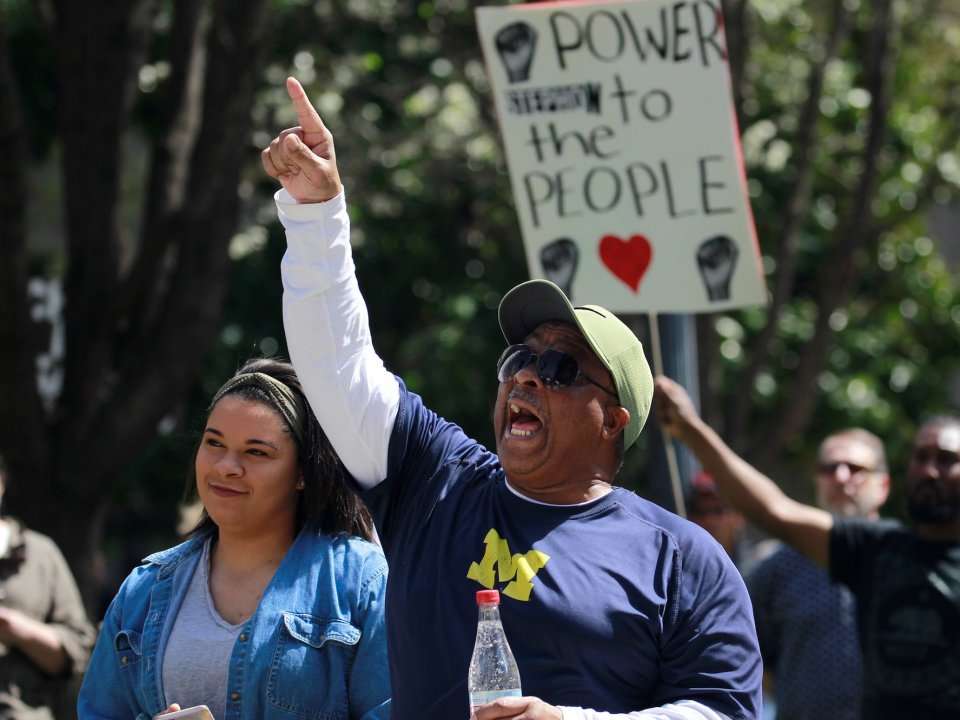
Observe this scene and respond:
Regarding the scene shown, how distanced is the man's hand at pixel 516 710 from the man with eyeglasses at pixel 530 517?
73mm

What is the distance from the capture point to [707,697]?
2.92 metres

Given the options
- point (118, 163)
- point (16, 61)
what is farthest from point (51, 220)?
point (118, 163)

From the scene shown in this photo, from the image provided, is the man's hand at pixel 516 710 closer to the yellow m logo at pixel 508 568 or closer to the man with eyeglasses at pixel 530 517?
the man with eyeglasses at pixel 530 517

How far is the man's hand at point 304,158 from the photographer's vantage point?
3027mm

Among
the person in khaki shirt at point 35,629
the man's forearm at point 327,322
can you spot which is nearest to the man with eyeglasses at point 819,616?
the person in khaki shirt at point 35,629

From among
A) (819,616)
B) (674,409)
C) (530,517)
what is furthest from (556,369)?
(819,616)

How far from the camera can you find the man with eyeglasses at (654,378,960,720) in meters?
5.02

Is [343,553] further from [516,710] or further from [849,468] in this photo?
[849,468]

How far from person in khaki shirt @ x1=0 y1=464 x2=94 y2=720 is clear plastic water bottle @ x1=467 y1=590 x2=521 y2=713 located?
3033mm

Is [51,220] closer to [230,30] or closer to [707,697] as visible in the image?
[230,30]

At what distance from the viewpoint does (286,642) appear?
11.1ft

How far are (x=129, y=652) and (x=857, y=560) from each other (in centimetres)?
265

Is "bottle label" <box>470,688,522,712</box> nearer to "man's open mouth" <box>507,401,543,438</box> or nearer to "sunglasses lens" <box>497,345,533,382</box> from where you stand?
"man's open mouth" <box>507,401,543,438</box>

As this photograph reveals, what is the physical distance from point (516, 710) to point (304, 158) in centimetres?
108
